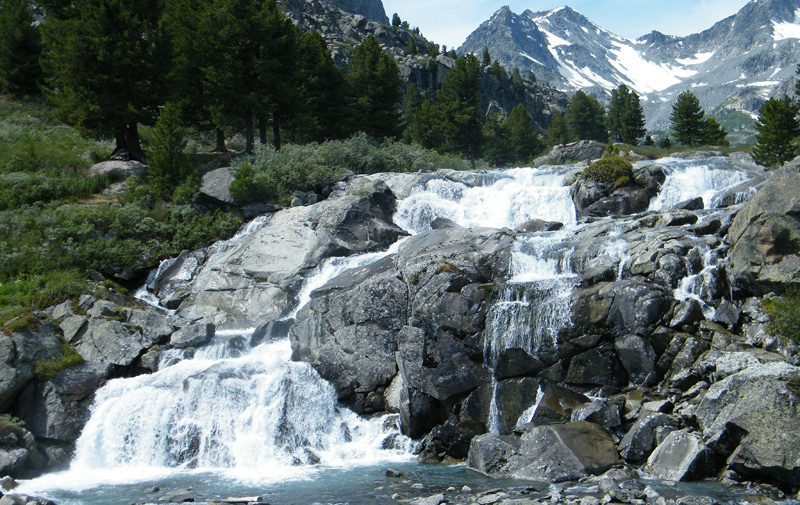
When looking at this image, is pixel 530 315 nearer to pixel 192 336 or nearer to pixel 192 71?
pixel 192 336

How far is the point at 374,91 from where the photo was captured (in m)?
51.8

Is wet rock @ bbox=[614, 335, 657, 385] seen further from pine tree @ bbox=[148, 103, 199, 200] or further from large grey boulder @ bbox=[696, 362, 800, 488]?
pine tree @ bbox=[148, 103, 199, 200]

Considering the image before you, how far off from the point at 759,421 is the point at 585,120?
9175cm

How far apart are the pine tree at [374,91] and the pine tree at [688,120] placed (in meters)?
46.2

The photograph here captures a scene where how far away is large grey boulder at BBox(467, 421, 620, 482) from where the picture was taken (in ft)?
43.0

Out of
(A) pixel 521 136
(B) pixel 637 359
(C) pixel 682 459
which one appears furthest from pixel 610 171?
(A) pixel 521 136

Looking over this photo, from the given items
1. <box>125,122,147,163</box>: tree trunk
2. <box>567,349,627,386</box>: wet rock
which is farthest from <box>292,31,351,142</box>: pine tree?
<box>567,349,627,386</box>: wet rock

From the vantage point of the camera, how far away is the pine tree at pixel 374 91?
169 ft

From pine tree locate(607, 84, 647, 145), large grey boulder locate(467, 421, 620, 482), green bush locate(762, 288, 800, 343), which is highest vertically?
pine tree locate(607, 84, 647, 145)

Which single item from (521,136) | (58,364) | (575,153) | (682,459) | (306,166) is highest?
(521,136)

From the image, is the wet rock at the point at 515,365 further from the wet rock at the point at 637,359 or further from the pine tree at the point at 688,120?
the pine tree at the point at 688,120

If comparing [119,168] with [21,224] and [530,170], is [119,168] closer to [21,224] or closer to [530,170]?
[21,224]

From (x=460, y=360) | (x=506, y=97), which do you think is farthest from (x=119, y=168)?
(x=506, y=97)

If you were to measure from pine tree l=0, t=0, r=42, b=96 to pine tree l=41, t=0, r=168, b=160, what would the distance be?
16.6 m
